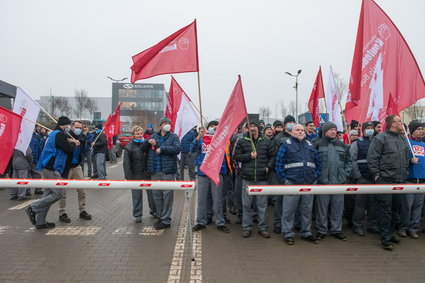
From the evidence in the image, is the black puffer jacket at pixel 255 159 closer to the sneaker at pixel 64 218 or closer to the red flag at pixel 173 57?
the red flag at pixel 173 57

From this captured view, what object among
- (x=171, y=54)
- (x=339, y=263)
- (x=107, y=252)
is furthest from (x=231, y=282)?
(x=171, y=54)

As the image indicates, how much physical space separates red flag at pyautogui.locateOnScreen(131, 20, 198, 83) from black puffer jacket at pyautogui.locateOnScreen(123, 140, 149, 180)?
1.53 meters

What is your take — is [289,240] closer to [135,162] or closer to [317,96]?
[135,162]

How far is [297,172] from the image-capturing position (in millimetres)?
4988

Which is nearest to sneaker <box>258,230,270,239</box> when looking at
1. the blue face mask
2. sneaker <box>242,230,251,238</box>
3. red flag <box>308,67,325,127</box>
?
sneaker <box>242,230,251,238</box>

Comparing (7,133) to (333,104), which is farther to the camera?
(333,104)

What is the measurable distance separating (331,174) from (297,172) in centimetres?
70

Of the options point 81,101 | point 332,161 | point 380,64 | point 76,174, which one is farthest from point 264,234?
point 81,101

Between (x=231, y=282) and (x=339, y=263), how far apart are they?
5.56 ft

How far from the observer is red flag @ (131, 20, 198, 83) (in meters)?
5.41

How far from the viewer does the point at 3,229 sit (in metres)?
5.44

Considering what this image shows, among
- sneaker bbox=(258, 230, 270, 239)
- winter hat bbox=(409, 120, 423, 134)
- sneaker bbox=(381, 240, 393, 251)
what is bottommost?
sneaker bbox=(381, 240, 393, 251)

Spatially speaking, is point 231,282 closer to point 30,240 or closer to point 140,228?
point 140,228

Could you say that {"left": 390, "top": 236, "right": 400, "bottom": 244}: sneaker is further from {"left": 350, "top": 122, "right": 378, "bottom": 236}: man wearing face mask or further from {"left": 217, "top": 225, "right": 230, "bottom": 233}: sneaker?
{"left": 217, "top": 225, "right": 230, "bottom": 233}: sneaker
